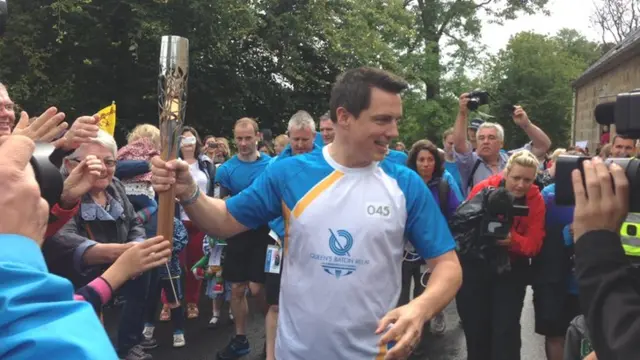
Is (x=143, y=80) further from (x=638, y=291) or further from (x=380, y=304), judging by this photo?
(x=638, y=291)

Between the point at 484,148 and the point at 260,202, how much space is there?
3890 mm

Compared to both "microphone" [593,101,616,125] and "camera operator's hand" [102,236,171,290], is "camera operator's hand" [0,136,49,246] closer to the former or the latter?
"camera operator's hand" [102,236,171,290]

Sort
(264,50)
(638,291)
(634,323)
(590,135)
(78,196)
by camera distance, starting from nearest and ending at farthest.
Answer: (634,323) → (638,291) → (78,196) → (264,50) → (590,135)

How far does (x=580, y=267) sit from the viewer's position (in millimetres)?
1613

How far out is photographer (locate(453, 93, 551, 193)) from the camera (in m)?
6.01

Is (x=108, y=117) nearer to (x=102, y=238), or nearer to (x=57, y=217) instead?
(x=102, y=238)

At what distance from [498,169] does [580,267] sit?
15.7 ft

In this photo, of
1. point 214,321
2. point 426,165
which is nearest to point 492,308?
point 426,165

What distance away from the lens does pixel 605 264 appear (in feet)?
5.14

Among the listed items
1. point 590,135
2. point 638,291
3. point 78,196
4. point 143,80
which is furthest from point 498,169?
point 590,135

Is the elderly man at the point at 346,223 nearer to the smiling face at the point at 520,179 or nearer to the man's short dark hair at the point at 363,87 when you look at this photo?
the man's short dark hair at the point at 363,87

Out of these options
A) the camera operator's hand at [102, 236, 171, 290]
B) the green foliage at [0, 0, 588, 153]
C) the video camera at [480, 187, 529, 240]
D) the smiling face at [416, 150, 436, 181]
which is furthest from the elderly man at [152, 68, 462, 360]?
the green foliage at [0, 0, 588, 153]

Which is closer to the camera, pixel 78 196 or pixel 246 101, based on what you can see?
pixel 78 196

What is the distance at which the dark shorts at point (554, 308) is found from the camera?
180 inches
